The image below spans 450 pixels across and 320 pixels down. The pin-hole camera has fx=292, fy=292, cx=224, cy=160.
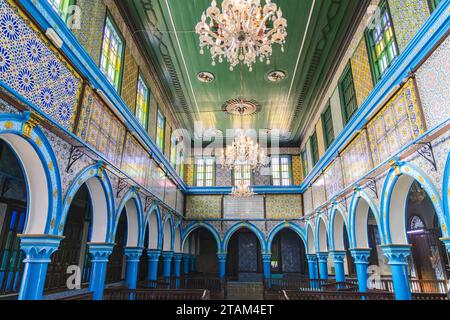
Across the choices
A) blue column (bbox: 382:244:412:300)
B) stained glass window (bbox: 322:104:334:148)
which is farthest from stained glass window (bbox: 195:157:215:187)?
blue column (bbox: 382:244:412:300)

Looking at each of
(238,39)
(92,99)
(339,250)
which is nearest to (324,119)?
(339,250)

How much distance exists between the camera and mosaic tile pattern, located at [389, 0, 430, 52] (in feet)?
15.9

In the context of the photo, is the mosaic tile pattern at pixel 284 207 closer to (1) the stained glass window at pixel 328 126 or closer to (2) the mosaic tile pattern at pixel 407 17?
(1) the stained glass window at pixel 328 126

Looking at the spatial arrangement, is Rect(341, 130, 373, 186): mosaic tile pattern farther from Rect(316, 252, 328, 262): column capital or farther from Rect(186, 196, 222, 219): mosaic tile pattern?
Rect(186, 196, 222, 219): mosaic tile pattern

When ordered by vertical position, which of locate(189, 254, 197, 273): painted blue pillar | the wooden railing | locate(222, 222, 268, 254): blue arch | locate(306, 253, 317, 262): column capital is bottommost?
the wooden railing

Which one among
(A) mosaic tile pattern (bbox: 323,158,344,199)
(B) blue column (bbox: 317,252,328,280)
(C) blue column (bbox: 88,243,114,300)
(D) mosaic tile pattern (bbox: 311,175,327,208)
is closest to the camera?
(C) blue column (bbox: 88,243,114,300)

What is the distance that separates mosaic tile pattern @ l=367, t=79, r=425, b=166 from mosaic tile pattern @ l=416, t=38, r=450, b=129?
157mm

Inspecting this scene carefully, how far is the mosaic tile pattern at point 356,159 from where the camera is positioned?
7094 mm

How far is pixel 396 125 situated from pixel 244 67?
17.4 ft

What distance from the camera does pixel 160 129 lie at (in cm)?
1118

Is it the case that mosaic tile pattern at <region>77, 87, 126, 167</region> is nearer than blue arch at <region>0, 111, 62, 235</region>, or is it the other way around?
blue arch at <region>0, 111, 62, 235</region>

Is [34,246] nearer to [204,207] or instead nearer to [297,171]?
[204,207]

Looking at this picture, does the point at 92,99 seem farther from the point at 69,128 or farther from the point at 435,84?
the point at 435,84

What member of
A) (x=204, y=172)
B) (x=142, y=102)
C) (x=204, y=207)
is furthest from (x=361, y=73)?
(x=204, y=172)
